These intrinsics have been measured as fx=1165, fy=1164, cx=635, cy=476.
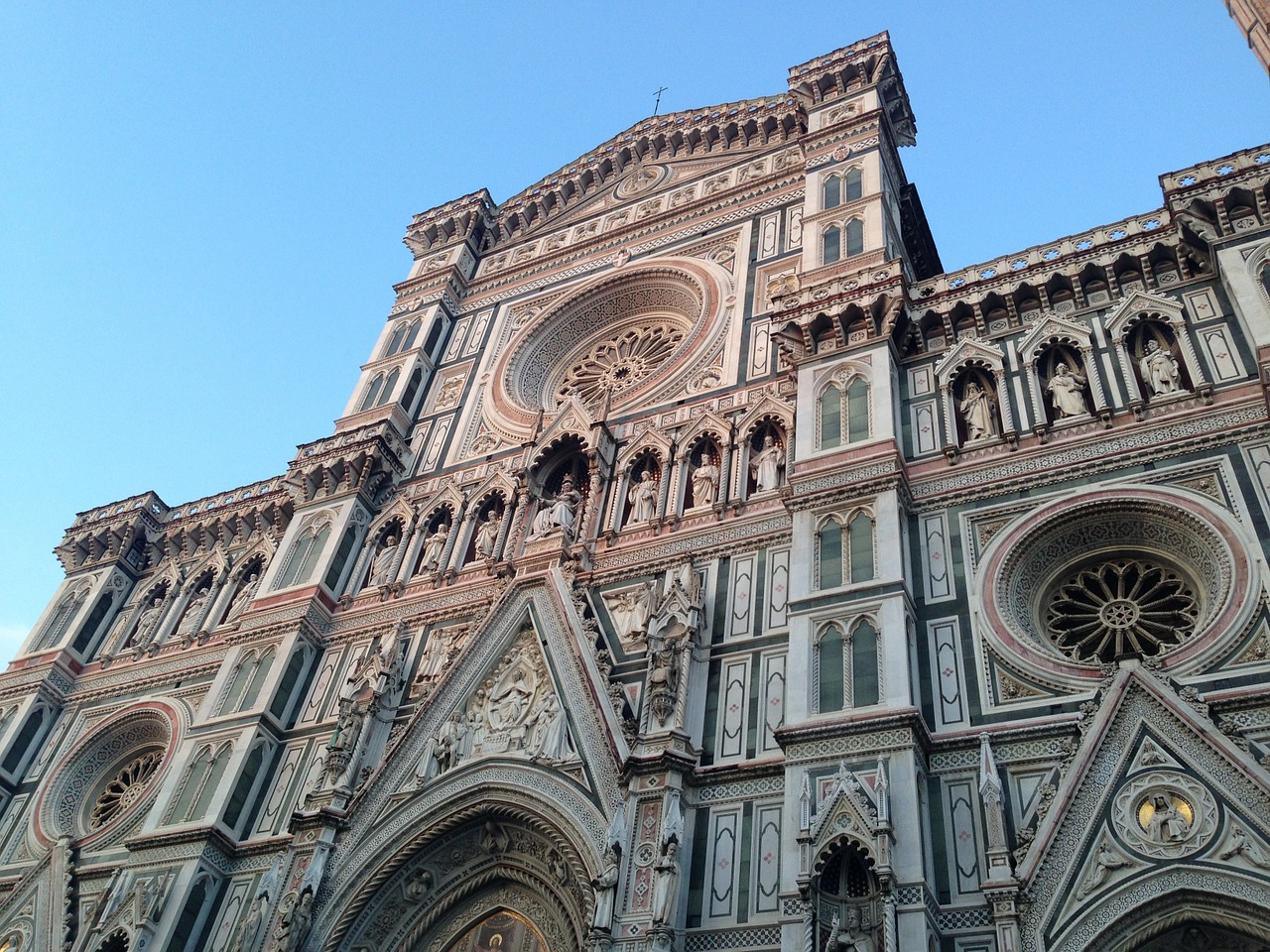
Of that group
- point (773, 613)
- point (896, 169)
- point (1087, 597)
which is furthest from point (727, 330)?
point (1087, 597)

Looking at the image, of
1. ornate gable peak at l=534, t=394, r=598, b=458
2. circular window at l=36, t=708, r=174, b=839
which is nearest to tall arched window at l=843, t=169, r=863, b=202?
ornate gable peak at l=534, t=394, r=598, b=458

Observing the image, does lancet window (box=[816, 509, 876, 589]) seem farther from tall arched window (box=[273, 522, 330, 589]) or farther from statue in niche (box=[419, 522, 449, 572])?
tall arched window (box=[273, 522, 330, 589])

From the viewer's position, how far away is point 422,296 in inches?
1013

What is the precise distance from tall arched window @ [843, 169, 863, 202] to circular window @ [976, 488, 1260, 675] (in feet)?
28.1

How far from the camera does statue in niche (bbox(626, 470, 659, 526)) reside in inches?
690

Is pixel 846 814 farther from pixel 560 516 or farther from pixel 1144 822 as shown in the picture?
pixel 560 516

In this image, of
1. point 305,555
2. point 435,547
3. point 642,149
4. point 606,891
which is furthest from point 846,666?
point 642,149

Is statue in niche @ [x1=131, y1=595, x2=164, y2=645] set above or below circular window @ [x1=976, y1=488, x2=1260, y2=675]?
above

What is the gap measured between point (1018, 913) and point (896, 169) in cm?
1535

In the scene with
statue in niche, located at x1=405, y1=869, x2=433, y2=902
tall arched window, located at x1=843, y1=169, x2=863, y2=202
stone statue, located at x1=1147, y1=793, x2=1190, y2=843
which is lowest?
stone statue, located at x1=1147, y1=793, x2=1190, y2=843

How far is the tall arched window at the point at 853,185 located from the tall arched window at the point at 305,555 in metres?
10.9

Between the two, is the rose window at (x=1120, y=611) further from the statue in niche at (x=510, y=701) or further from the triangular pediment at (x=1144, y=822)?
the statue in niche at (x=510, y=701)

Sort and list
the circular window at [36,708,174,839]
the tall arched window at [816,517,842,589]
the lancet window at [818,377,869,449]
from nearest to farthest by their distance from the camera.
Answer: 1. the tall arched window at [816,517,842,589]
2. the lancet window at [818,377,869,449]
3. the circular window at [36,708,174,839]

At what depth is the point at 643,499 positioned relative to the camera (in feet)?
58.3
